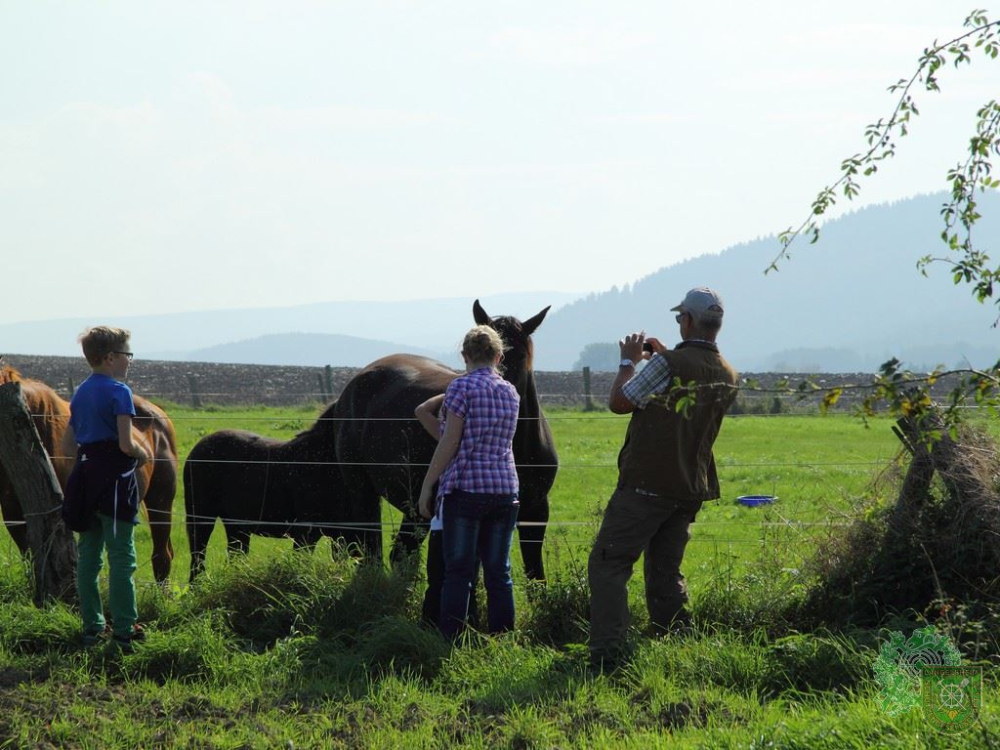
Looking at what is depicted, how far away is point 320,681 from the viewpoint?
5520 mm

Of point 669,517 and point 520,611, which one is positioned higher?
point 669,517

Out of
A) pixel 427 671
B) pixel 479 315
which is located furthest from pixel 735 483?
pixel 427 671

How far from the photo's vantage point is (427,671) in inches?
224

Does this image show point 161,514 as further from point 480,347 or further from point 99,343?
point 480,347

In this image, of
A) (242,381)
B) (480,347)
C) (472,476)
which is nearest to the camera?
(472,476)

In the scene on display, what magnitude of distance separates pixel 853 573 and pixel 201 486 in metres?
5.93

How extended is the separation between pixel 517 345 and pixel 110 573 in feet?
9.47

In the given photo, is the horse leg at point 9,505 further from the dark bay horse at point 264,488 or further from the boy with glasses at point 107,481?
the boy with glasses at point 107,481

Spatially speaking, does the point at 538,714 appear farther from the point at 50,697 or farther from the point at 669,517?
the point at 50,697

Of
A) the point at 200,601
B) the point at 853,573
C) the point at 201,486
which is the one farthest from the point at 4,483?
the point at 853,573

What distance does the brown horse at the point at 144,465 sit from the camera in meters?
8.39

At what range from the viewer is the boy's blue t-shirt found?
6.18m
